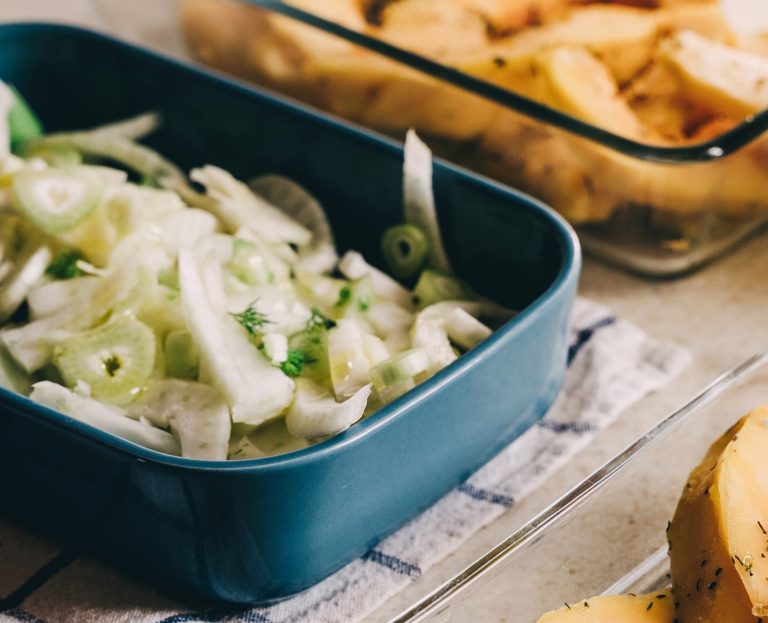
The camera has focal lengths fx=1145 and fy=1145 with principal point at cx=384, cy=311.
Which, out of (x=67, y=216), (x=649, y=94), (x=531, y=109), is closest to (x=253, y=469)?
(x=67, y=216)

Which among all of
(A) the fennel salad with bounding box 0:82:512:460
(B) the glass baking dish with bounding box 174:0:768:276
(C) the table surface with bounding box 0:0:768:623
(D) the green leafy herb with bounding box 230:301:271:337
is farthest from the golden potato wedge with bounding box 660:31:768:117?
(D) the green leafy herb with bounding box 230:301:271:337

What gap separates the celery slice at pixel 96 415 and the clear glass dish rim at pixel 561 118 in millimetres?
505

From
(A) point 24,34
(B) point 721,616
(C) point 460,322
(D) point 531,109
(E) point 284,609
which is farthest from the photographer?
(A) point 24,34

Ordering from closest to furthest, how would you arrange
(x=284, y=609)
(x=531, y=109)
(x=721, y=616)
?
(x=721, y=616)
(x=284, y=609)
(x=531, y=109)

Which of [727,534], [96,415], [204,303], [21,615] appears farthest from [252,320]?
[727,534]

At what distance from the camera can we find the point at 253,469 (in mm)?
693

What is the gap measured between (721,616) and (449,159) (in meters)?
0.65

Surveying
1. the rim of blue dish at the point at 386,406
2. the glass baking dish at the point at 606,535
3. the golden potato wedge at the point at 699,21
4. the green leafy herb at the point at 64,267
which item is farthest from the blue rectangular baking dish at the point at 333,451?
the golden potato wedge at the point at 699,21

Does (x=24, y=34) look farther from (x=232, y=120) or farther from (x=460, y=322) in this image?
(x=460, y=322)

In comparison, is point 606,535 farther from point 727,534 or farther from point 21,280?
point 21,280

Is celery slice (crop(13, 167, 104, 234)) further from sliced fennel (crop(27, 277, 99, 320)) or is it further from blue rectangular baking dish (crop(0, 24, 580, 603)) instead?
blue rectangular baking dish (crop(0, 24, 580, 603))

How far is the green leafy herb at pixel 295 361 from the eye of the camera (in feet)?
2.82

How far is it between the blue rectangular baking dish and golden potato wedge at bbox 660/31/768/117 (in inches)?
11.1

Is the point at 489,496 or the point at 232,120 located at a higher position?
the point at 232,120
